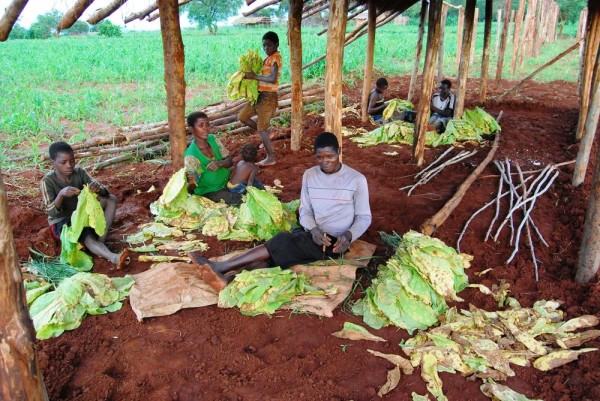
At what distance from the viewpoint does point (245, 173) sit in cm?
479

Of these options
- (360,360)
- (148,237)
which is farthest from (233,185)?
(360,360)

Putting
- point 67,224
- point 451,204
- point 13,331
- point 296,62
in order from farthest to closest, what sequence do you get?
1. point 296,62
2. point 451,204
3. point 67,224
4. point 13,331

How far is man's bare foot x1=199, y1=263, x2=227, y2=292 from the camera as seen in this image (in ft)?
10.7

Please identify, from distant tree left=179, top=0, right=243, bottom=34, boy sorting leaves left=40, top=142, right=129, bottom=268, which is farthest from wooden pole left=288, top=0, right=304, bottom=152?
distant tree left=179, top=0, right=243, bottom=34

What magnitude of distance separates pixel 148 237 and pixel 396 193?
275 cm

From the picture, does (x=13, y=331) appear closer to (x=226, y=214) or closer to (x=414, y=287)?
(x=414, y=287)

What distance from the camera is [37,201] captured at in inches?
213

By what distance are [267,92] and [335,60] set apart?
6.40 ft

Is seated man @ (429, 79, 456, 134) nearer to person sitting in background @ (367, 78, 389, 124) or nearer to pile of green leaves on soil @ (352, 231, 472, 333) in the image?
person sitting in background @ (367, 78, 389, 124)

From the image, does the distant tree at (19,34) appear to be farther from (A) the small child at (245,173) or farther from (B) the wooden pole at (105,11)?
(A) the small child at (245,173)

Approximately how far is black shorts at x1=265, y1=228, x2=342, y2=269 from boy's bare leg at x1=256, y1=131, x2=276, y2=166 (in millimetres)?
2931

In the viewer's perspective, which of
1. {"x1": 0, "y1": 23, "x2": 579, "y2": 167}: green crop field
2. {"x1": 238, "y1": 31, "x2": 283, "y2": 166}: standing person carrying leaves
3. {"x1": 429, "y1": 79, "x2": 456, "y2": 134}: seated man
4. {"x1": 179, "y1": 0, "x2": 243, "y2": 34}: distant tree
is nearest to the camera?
{"x1": 238, "y1": 31, "x2": 283, "y2": 166}: standing person carrying leaves

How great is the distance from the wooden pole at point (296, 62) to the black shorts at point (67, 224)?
3.63 m

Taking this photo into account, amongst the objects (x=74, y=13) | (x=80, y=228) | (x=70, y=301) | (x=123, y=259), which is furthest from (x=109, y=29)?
(x=70, y=301)
